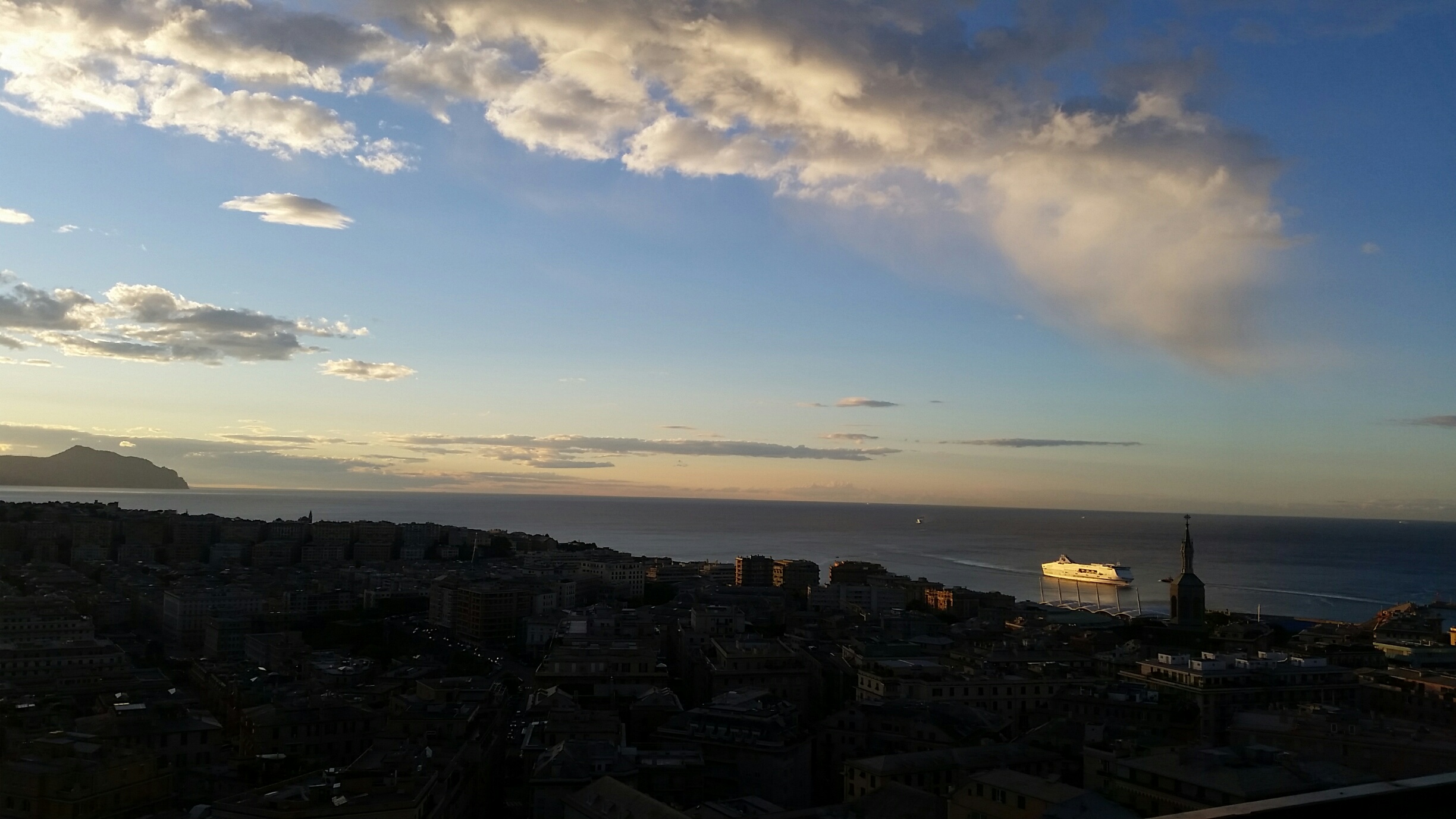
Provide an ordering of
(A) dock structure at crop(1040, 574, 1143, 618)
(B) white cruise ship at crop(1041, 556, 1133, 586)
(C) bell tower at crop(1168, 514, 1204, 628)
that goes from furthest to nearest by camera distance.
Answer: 1. (B) white cruise ship at crop(1041, 556, 1133, 586)
2. (A) dock structure at crop(1040, 574, 1143, 618)
3. (C) bell tower at crop(1168, 514, 1204, 628)

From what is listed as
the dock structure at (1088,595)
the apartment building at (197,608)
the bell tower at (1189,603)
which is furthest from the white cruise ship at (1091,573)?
the apartment building at (197,608)

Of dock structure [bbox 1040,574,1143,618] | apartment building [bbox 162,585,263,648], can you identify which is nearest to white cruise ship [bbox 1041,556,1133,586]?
dock structure [bbox 1040,574,1143,618]

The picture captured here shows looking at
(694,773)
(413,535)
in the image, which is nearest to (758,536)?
(413,535)

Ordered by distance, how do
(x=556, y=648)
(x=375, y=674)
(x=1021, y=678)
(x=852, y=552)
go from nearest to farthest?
(x=1021, y=678)
(x=556, y=648)
(x=375, y=674)
(x=852, y=552)

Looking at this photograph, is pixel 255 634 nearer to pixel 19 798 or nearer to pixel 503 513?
pixel 19 798

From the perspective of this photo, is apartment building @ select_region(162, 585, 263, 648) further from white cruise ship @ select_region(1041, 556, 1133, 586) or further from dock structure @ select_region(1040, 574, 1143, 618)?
white cruise ship @ select_region(1041, 556, 1133, 586)

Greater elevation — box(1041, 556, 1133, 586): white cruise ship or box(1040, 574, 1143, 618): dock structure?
box(1041, 556, 1133, 586): white cruise ship

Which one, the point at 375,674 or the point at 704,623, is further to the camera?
the point at 704,623
